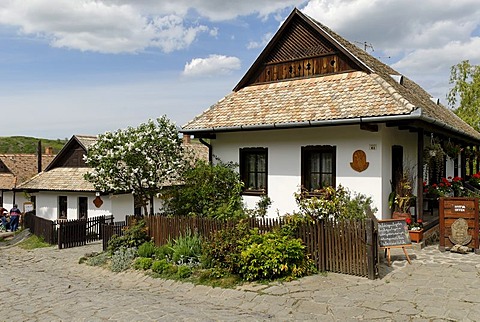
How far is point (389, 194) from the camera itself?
31.9ft

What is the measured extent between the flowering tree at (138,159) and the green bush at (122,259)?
2117 millimetres

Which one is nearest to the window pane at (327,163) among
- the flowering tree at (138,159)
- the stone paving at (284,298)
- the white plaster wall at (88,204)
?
the stone paving at (284,298)

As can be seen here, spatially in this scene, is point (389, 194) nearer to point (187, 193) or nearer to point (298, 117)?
A: point (298, 117)

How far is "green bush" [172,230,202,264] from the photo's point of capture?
28.9ft

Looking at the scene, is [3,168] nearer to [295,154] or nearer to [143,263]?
[143,263]

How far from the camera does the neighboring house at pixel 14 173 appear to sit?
2792 cm

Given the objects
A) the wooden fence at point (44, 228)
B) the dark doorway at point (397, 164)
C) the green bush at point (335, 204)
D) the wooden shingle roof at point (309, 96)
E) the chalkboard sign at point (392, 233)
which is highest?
the wooden shingle roof at point (309, 96)

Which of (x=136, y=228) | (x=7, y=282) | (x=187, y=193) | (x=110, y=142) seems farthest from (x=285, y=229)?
(x=7, y=282)

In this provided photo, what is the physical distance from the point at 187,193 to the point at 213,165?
5.72 feet

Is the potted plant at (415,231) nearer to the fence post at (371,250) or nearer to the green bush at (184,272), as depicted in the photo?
the fence post at (371,250)

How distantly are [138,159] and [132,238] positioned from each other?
88.8 inches

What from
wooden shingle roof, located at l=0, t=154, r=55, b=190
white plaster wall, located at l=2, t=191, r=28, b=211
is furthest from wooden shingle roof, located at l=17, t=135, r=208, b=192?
wooden shingle roof, located at l=0, t=154, r=55, b=190

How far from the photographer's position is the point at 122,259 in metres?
9.80

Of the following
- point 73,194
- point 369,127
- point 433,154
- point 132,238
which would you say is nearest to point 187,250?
point 132,238
